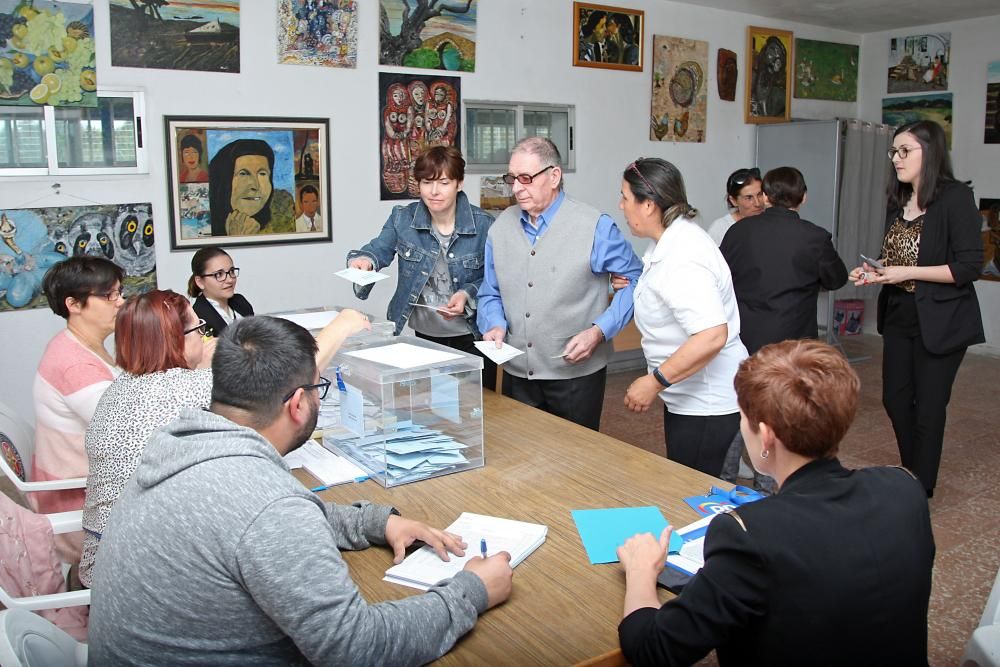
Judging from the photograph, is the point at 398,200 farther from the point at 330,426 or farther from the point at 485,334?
the point at 330,426

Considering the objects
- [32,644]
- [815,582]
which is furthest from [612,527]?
[32,644]

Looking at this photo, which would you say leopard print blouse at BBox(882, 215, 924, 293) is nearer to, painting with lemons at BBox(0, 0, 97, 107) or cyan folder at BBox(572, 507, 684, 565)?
cyan folder at BBox(572, 507, 684, 565)

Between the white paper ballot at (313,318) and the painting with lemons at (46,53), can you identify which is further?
the painting with lemons at (46,53)

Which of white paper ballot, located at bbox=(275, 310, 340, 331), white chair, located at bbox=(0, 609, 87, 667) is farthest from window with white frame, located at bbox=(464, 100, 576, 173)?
white chair, located at bbox=(0, 609, 87, 667)

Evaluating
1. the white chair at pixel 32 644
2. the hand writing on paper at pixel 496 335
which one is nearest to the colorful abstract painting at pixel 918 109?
the hand writing on paper at pixel 496 335

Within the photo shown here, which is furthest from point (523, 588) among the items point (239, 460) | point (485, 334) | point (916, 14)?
point (916, 14)

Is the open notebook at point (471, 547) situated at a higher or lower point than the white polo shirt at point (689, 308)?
lower

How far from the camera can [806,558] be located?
1.37 m

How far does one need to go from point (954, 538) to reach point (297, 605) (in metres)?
3.43

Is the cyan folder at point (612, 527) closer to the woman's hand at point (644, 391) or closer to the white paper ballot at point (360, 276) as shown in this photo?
the woman's hand at point (644, 391)

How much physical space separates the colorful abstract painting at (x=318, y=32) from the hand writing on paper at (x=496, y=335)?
9.36ft

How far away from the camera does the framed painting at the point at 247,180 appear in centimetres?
493

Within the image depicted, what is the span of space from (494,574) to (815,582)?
24.0 inches

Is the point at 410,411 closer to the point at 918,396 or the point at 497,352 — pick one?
the point at 497,352
